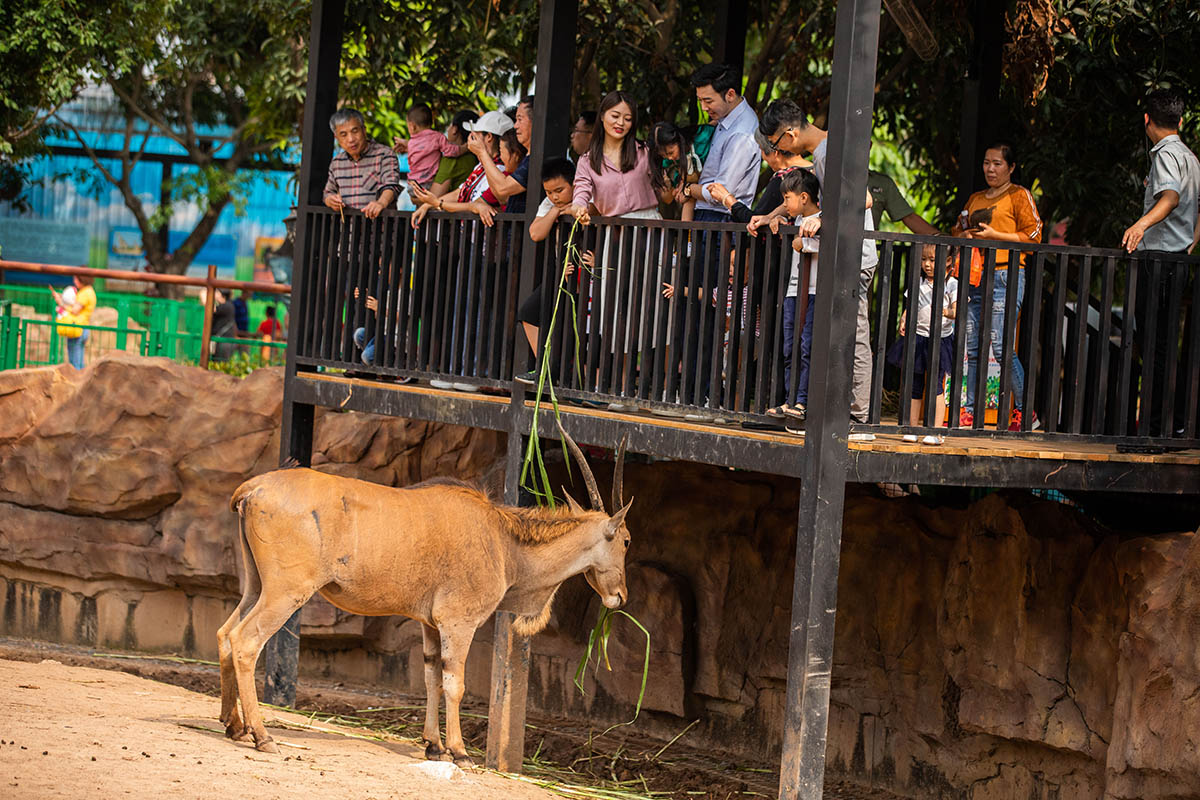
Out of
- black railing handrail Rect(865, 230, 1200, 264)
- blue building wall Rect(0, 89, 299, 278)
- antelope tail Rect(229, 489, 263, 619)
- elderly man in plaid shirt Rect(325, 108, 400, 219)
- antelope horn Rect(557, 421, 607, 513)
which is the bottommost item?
antelope tail Rect(229, 489, 263, 619)

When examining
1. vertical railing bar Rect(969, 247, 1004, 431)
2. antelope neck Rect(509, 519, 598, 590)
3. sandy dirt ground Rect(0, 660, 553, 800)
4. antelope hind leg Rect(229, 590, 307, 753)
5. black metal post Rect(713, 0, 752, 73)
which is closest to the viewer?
sandy dirt ground Rect(0, 660, 553, 800)

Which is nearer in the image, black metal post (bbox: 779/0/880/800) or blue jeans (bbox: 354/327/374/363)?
black metal post (bbox: 779/0/880/800)

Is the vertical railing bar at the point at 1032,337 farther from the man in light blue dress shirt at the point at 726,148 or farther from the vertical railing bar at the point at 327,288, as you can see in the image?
the vertical railing bar at the point at 327,288

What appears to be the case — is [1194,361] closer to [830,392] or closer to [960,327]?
[960,327]

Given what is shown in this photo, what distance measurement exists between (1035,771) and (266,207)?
27009 millimetres

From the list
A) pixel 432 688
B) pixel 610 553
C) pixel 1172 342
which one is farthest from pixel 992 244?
pixel 432 688

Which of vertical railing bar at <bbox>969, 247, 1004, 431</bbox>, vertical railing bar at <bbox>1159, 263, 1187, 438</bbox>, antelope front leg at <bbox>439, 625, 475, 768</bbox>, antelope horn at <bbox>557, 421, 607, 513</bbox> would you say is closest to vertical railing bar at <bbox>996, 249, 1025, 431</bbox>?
vertical railing bar at <bbox>969, 247, 1004, 431</bbox>

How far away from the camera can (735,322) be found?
7.79 m

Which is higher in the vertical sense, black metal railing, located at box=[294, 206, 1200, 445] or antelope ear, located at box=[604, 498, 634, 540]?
black metal railing, located at box=[294, 206, 1200, 445]

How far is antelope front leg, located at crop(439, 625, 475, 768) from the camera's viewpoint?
841cm

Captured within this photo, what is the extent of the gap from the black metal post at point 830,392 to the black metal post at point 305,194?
14.7ft

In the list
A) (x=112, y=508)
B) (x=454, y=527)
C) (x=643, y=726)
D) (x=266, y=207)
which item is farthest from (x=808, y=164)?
(x=266, y=207)

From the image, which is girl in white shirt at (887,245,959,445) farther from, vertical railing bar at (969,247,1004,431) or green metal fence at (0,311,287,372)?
green metal fence at (0,311,287,372)

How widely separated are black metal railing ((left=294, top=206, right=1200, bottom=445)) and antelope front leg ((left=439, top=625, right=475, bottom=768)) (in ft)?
4.93
